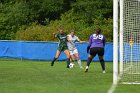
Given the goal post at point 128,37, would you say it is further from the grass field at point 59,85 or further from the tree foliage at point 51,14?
the tree foliage at point 51,14

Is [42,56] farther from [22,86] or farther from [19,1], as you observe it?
[19,1]

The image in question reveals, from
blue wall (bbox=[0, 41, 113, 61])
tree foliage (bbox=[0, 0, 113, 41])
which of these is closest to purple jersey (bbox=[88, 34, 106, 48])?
blue wall (bbox=[0, 41, 113, 61])

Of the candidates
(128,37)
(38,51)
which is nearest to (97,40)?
(128,37)

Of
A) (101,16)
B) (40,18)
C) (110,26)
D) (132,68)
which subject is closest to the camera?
(132,68)

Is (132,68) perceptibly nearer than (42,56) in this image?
Yes

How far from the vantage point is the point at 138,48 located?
57.8 ft

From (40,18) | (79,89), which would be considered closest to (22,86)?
(79,89)

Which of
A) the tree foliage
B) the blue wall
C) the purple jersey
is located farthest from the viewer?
the tree foliage

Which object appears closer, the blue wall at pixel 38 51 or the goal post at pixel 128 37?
the goal post at pixel 128 37

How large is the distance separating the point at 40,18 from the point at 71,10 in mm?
4161

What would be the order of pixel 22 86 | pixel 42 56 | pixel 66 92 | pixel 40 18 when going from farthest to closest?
pixel 40 18, pixel 42 56, pixel 22 86, pixel 66 92

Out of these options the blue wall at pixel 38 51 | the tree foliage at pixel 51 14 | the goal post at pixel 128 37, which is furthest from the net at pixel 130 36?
the tree foliage at pixel 51 14

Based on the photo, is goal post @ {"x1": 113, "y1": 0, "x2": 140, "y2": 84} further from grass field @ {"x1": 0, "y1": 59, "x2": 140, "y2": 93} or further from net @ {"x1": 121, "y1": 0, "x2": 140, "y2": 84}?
grass field @ {"x1": 0, "y1": 59, "x2": 140, "y2": 93}

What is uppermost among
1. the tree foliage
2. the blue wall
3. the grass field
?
the grass field
